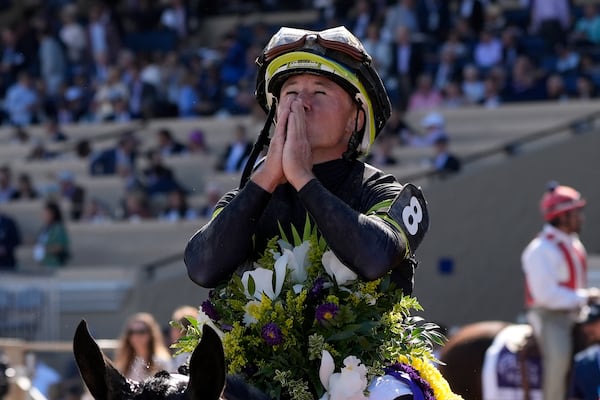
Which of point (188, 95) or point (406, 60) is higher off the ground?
point (406, 60)

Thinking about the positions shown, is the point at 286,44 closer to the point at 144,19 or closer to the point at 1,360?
the point at 1,360

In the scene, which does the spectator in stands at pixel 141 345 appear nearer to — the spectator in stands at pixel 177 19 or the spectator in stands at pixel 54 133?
the spectator in stands at pixel 54 133

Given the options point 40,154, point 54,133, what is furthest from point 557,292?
point 54,133

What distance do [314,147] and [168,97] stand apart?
1691 cm

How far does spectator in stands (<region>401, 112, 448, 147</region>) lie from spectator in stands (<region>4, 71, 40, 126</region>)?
275 inches

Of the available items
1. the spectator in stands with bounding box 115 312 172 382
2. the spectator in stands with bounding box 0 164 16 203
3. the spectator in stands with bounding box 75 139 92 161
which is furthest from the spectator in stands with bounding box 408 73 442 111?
the spectator in stands with bounding box 115 312 172 382

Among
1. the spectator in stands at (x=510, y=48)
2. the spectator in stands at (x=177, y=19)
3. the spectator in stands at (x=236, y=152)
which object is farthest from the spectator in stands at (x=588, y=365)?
the spectator in stands at (x=177, y=19)

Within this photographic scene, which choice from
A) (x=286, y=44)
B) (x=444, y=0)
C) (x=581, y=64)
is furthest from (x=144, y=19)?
(x=286, y=44)

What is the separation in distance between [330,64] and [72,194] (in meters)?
14.6

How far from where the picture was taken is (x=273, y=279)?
416 cm

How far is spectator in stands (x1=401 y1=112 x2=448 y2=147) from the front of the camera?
17.4m

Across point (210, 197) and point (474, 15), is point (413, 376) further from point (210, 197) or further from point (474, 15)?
point (474, 15)

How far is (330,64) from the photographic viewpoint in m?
4.30

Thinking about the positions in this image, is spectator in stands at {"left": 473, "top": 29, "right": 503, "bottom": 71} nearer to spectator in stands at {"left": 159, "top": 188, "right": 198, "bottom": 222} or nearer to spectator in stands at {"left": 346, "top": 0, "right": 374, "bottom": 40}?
spectator in stands at {"left": 346, "top": 0, "right": 374, "bottom": 40}
